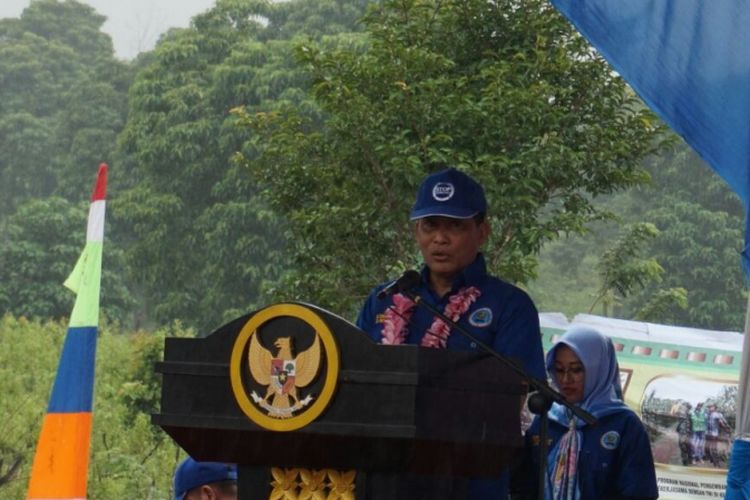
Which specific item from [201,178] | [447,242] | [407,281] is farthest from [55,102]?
[407,281]

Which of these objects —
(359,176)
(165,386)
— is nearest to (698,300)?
(359,176)

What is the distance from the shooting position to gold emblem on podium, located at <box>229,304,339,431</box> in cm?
268

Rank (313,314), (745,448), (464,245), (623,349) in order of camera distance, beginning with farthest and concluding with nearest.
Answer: (623,349), (745,448), (464,245), (313,314)

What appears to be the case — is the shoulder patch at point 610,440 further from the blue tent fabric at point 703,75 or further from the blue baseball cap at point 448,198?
the blue baseball cap at point 448,198

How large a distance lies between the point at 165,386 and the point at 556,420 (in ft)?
6.72

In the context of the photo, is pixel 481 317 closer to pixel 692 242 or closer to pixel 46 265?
pixel 692 242

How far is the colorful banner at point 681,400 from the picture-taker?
37.7 ft

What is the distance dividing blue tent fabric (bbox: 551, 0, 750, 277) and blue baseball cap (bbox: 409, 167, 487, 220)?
67 centimetres

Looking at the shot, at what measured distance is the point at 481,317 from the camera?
11.6 feet

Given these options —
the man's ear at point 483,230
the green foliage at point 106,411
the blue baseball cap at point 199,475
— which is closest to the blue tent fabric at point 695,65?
the man's ear at point 483,230

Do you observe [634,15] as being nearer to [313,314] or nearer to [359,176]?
[313,314]

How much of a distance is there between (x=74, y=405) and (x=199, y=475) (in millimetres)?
7123

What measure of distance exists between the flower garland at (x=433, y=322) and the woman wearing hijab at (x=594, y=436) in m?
0.94

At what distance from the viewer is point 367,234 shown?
8.68 meters
